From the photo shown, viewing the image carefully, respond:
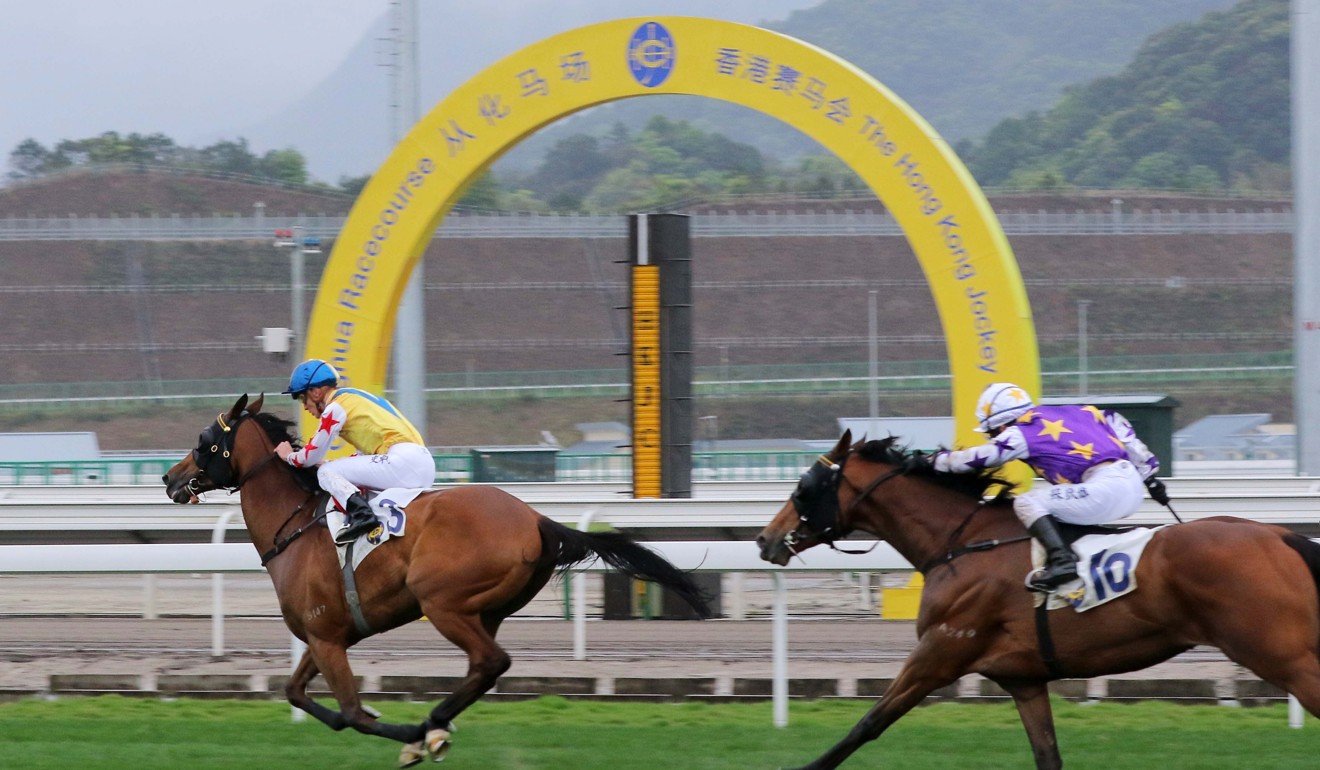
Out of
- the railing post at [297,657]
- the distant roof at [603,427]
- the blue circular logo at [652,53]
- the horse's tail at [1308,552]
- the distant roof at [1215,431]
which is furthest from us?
the distant roof at [603,427]

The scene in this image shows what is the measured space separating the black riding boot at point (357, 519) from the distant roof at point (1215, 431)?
2684cm

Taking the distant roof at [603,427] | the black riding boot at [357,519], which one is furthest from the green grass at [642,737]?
the distant roof at [603,427]

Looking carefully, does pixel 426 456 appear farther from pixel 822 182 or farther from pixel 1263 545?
pixel 822 182

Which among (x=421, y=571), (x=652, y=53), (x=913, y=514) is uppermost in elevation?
(x=652, y=53)

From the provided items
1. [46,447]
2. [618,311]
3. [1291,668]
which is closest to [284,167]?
[618,311]

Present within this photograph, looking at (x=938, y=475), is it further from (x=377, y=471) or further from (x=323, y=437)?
(x=323, y=437)

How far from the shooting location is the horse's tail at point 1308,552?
4391mm

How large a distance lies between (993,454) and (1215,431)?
95.2 ft

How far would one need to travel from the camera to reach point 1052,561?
4668mm

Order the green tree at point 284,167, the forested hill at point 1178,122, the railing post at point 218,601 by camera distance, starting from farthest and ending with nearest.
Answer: the forested hill at point 1178,122
the green tree at point 284,167
the railing post at point 218,601

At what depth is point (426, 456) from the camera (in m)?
5.65

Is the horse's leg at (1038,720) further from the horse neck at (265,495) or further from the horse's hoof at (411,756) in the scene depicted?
the horse neck at (265,495)

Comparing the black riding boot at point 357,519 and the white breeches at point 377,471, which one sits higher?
the white breeches at point 377,471

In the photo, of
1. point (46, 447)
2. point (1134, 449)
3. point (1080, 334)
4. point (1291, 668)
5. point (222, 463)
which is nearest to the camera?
point (1291, 668)
